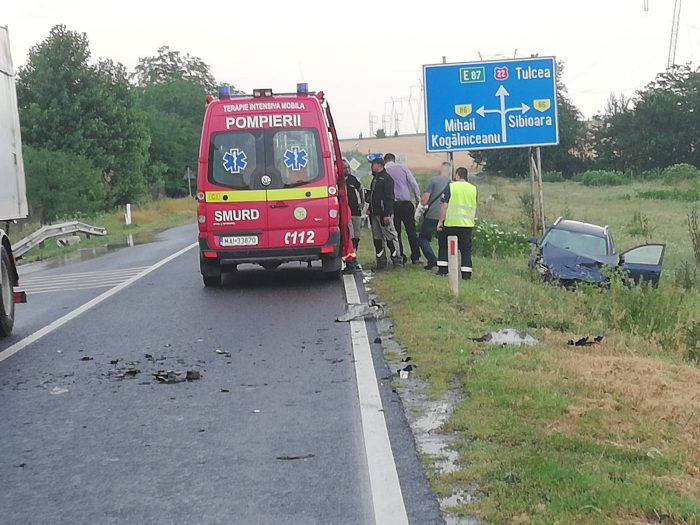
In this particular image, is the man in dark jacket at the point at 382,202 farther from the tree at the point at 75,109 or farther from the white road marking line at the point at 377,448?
the tree at the point at 75,109

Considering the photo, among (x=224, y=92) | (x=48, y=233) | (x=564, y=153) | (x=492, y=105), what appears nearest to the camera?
(x=224, y=92)

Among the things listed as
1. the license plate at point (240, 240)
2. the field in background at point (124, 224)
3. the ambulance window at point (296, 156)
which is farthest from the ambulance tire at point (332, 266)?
the field in background at point (124, 224)

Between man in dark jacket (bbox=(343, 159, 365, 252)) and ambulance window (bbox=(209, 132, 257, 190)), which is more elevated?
ambulance window (bbox=(209, 132, 257, 190))

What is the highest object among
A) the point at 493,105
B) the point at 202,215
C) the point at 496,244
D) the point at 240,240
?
the point at 493,105

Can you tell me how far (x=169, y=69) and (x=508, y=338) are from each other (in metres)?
110

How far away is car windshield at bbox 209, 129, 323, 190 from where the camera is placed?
14.3m

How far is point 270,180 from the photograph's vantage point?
46.8 feet

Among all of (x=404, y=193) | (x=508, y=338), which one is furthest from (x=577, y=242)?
(x=508, y=338)

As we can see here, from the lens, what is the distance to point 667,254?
25.8 metres

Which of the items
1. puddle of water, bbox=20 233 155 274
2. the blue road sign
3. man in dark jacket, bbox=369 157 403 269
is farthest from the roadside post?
puddle of water, bbox=20 233 155 274

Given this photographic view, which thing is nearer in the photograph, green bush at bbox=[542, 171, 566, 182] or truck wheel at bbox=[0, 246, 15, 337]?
truck wheel at bbox=[0, 246, 15, 337]

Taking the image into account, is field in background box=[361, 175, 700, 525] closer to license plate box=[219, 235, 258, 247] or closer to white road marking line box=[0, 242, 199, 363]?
license plate box=[219, 235, 258, 247]

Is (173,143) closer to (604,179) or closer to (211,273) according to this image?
(604,179)

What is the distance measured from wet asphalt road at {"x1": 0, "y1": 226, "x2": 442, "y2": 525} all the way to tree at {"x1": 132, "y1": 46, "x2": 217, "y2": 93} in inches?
4175
